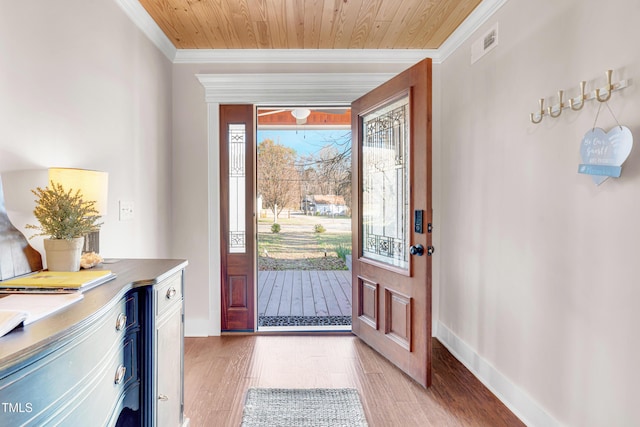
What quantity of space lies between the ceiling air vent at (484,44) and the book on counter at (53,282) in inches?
101

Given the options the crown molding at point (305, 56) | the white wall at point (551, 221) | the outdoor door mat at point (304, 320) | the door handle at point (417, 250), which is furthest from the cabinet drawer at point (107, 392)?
the crown molding at point (305, 56)

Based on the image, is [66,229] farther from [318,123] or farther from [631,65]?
[318,123]

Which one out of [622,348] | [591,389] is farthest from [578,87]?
[591,389]

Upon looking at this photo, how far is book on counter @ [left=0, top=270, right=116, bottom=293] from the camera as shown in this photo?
3.54 feet

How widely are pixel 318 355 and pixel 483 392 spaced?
1.19 meters

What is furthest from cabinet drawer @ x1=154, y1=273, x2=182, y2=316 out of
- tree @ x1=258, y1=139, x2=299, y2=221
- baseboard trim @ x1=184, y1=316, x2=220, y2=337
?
tree @ x1=258, y1=139, x2=299, y2=221

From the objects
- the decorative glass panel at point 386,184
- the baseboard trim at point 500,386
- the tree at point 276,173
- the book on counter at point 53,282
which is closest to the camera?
the book on counter at point 53,282

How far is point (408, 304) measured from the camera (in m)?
2.33

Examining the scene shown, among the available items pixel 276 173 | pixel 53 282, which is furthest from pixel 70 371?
pixel 276 173

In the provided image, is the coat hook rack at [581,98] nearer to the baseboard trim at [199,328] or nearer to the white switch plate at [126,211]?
the white switch plate at [126,211]

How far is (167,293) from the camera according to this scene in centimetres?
145

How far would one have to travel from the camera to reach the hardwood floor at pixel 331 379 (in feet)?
6.28

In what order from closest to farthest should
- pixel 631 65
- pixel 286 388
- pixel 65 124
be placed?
1. pixel 631 65
2. pixel 65 124
3. pixel 286 388

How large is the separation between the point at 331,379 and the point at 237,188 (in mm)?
1779
